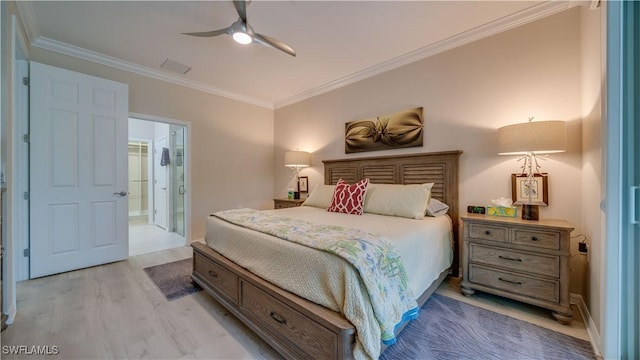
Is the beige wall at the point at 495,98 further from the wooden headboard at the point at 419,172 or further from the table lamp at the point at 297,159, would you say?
the table lamp at the point at 297,159

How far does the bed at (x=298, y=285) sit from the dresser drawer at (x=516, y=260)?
0.33m

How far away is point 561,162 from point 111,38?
484 centimetres

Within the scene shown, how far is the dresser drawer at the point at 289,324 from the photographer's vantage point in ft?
4.00

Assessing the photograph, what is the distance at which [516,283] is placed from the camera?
1.96 meters

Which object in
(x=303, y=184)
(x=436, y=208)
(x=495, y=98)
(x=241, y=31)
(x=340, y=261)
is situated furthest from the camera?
(x=303, y=184)

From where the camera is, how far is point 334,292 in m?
1.25

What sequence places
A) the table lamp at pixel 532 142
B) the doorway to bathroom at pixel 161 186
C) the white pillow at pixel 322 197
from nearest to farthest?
the table lamp at pixel 532 142
the white pillow at pixel 322 197
the doorway to bathroom at pixel 161 186

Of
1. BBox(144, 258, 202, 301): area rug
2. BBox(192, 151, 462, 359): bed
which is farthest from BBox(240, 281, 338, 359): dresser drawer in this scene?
BBox(144, 258, 202, 301): area rug

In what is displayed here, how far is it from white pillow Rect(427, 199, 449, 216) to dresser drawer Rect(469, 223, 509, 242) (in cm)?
40

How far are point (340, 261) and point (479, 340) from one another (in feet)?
4.05

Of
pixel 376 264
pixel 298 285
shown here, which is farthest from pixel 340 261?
pixel 298 285

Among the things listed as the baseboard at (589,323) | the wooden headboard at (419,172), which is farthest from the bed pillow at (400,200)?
the baseboard at (589,323)

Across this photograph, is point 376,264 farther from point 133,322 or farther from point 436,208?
point 133,322

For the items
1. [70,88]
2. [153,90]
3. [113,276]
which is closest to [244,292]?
[113,276]
